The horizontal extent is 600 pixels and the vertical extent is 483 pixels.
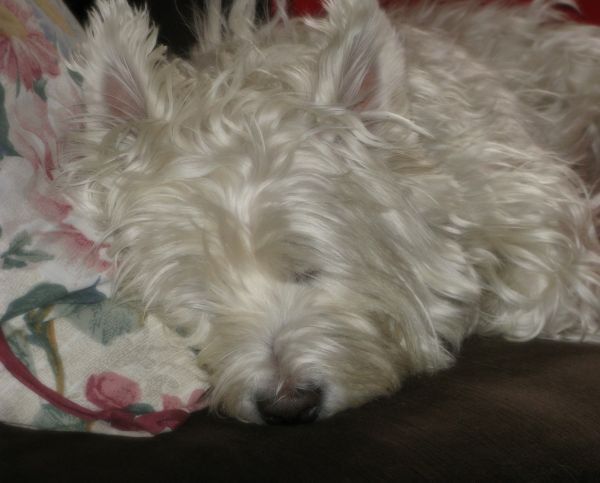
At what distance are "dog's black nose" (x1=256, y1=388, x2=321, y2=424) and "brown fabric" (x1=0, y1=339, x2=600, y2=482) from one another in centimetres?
8

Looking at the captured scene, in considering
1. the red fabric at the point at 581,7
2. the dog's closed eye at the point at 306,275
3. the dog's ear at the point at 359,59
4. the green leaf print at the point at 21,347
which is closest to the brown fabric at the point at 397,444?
the green leaf print at the point at 21,347

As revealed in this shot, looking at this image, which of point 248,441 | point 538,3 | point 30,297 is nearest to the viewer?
point 248,441

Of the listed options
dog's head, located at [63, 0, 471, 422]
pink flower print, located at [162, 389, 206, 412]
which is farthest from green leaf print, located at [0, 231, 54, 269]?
pink flower print, located at [162, 389, 206, 412]

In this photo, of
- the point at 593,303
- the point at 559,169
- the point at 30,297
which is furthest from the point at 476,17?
the point at 30,297

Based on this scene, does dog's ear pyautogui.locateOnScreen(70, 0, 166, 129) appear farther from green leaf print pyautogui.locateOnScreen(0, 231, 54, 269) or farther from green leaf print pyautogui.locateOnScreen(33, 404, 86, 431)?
green leaf print pyautogui.locateOnScreen(33, 404, 86, 431)

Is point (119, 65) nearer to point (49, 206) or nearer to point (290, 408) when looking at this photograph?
point (49, 206)

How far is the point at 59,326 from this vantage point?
1.63 m

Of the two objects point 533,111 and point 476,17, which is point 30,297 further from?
point 476,17

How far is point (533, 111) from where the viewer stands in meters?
2.62

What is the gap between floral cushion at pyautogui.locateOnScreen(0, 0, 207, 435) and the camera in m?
1.60

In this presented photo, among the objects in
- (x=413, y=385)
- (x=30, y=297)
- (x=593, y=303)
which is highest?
(x=30, y=297)

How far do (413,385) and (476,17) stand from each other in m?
1.71

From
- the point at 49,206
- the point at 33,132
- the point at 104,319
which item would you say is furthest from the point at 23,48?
the point at 104,319

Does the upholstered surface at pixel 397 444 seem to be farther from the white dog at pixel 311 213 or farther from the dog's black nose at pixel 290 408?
the white dog at pixel 311 213
